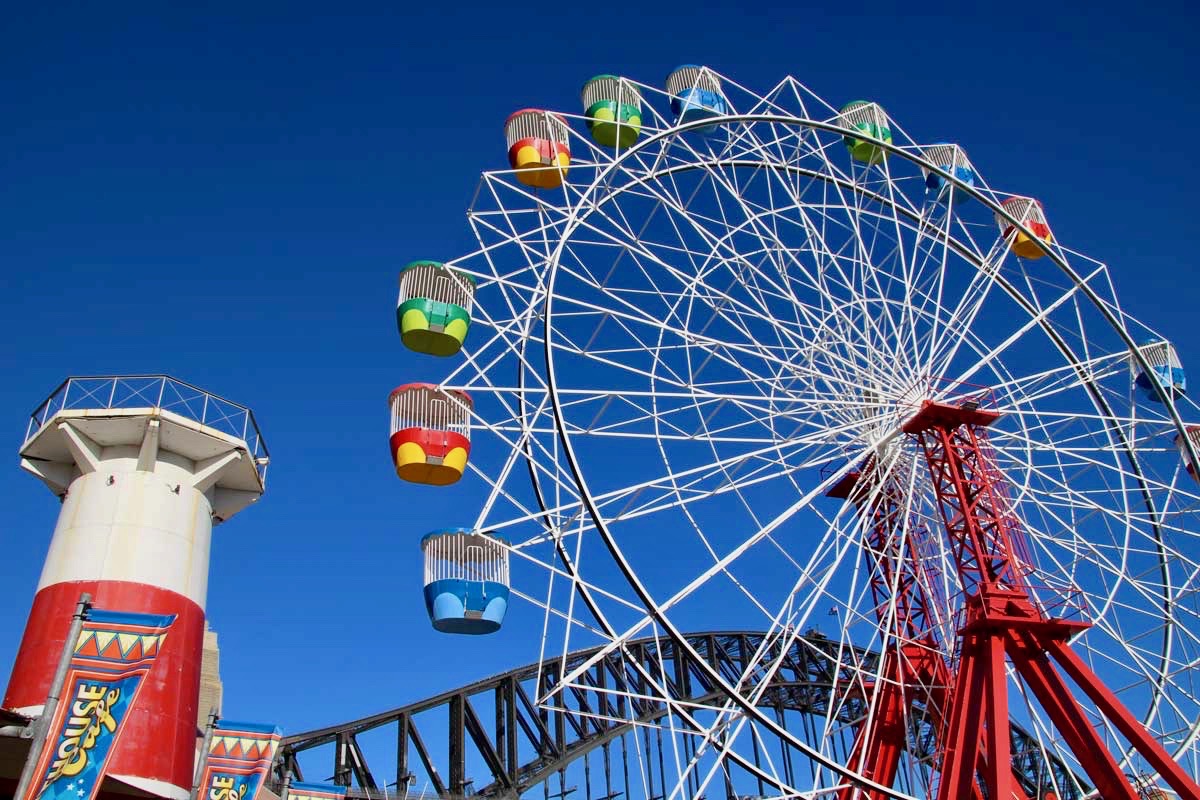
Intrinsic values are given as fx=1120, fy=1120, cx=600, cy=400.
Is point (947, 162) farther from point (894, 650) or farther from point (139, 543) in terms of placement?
point (139, 543)

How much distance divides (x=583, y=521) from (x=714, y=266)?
254 inches

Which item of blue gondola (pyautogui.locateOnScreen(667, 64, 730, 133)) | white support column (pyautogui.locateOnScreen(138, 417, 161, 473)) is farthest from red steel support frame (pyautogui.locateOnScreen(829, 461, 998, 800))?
white support column (pyautogui.locateOnScreen(138, 417, 161, 473))

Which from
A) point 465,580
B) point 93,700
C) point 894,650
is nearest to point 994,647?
point 894,650

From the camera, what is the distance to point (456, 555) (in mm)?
19016

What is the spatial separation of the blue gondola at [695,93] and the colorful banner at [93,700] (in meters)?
16.1

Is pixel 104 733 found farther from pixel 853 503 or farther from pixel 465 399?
pixel 853 503

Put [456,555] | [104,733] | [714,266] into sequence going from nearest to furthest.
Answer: [104,733] → [456,555] → [714,266]

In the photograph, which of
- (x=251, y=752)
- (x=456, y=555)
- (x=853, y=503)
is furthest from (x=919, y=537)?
(x=251, y=752)

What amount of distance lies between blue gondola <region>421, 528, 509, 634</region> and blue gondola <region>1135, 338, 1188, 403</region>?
1550cm

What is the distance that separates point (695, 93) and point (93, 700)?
17.7 meters

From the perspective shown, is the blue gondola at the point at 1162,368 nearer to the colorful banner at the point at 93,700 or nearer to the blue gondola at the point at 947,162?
the blue gondola at the point at 947,162

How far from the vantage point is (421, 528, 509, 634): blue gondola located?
61.2 feet

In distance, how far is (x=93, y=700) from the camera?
12.9m

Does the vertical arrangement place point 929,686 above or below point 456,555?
below
